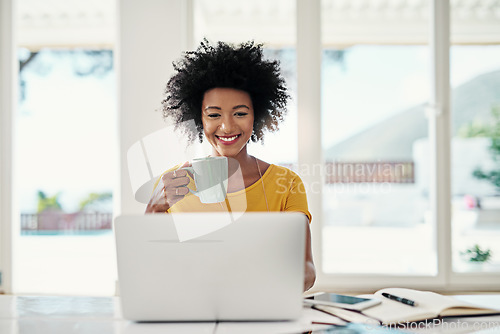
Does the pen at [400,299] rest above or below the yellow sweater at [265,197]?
below

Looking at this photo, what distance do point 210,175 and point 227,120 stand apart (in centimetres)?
46

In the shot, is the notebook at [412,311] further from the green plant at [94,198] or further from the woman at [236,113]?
the green plant at [94,198]

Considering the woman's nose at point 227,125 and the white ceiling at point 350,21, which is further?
the white ceiling at point 350,21

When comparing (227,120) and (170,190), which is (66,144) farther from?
(170,190)

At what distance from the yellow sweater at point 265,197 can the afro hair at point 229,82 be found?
31 cm

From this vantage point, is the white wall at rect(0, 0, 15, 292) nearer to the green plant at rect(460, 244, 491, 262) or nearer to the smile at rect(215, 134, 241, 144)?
the smile at rect(215, 134, 241, 144)

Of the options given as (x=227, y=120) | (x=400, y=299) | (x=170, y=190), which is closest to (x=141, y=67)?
(x=227, y=120)

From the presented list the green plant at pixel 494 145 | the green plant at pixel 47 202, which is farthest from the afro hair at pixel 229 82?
the green plant at pixel 47 202

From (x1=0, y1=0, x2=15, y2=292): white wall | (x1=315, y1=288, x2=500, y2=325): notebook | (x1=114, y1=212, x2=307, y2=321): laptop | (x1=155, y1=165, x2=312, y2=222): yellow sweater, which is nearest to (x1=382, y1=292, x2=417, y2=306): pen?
(x1=315, y1=288, x2=500, y2=325): notebook

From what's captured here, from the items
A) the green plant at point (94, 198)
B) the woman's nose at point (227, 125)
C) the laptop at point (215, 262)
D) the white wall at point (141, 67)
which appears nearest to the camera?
the laptop at point (215, 262)

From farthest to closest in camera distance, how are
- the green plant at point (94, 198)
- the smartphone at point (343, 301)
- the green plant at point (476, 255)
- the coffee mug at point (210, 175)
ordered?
1. the green plant at point (94, 198)
2. the green plant at point (476, 255)
3. the coffee mug at point (210, 175)
4. the smartphone at point (343, 301)

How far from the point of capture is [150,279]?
2.84 ft

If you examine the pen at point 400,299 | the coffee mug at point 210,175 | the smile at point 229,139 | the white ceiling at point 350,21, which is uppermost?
the white ceiling at point 350,21

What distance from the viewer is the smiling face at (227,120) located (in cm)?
162
